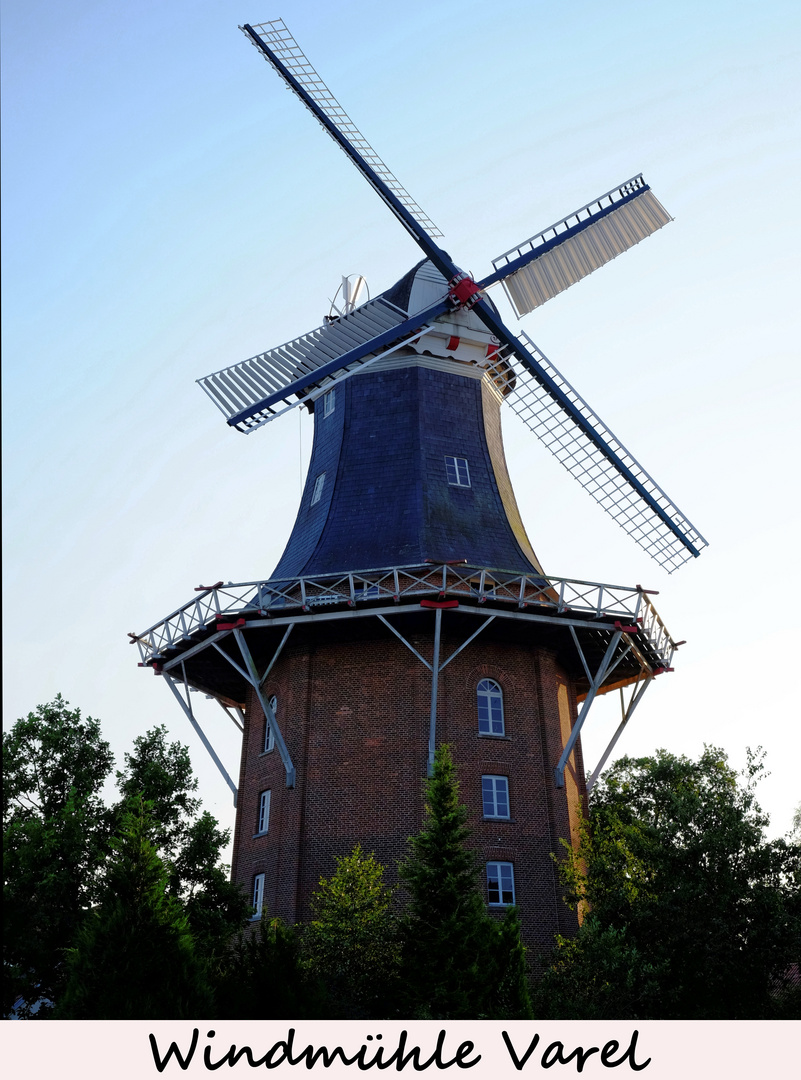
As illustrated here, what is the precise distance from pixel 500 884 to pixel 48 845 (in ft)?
34.0

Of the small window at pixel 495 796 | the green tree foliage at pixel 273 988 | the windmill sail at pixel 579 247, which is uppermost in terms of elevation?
the windmill sail at pixel 579 247

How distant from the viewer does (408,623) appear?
2811 centimetres

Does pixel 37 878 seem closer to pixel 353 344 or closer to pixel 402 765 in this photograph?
pixel 402 765

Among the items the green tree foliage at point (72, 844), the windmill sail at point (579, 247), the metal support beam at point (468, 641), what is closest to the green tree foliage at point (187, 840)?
the green tree foliage at point (72, 844)

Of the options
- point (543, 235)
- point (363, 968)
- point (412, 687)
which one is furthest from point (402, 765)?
point (543, 235)

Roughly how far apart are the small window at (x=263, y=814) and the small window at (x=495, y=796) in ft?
18.7

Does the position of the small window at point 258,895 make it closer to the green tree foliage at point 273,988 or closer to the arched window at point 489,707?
the arched window at point 489,707

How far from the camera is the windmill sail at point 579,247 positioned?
3406 cm

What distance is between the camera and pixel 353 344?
32031mm

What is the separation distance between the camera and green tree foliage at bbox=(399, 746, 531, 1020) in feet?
60.8

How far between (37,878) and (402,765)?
860 centimetres
